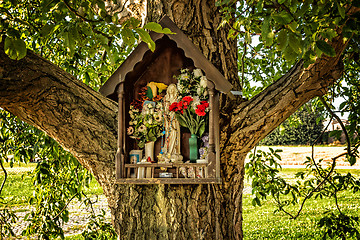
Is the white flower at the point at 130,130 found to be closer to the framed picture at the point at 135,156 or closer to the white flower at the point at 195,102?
the framed picture at the point at 135,156

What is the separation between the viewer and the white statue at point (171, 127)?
259 cm

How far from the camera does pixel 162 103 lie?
8.97 ft

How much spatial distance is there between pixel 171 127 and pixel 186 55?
571mm

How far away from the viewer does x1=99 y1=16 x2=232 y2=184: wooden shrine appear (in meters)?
2.33

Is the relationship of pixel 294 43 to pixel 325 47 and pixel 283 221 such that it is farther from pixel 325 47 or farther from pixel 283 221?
pixel 283 221

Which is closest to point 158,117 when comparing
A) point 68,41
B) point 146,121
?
point 146,121

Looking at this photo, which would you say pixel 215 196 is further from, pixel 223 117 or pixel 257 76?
pixel 257 76

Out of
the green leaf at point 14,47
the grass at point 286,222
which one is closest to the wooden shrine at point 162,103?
the green leaf at point 14,47

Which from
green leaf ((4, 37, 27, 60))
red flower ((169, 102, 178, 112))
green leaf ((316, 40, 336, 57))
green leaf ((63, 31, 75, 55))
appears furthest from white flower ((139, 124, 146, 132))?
green leaf ((316, 40, 336, 57))

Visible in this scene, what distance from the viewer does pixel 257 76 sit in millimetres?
5391

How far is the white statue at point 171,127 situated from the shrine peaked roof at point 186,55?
0.36 metres

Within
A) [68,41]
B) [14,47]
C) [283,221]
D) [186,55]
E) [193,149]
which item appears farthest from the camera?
[283,221]

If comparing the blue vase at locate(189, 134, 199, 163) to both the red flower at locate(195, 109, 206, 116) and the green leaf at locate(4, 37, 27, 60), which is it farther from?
the green leaf at locate(4, 37, 27, 60)

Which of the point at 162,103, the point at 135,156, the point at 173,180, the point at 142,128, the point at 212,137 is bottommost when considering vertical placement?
the point at 173,180
